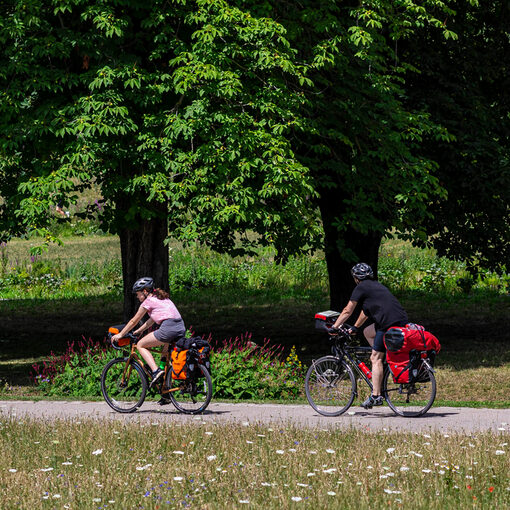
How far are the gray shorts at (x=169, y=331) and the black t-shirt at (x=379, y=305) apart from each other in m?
2.11

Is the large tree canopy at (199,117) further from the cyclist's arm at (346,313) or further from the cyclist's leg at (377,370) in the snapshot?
the cyclist's leg at (377,370)

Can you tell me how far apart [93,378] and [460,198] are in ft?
31.3

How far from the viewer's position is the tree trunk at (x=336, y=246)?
19.2 metres

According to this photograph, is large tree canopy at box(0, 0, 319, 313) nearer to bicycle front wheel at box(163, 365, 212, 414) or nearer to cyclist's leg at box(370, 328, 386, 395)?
bicycle front wheel at box(163, 365, 212, 414)

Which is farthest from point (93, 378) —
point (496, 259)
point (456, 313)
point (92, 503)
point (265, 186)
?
point (456, 313)

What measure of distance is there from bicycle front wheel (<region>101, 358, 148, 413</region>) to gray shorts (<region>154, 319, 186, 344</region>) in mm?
651

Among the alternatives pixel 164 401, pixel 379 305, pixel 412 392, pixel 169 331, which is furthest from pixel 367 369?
pixel 164 401

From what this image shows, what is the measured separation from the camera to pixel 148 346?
A: 1097 cm

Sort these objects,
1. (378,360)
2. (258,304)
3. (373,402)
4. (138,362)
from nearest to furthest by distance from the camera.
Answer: (378,360)
(373,402)
(138,362)
(258,304)

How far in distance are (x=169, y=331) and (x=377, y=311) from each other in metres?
2.44

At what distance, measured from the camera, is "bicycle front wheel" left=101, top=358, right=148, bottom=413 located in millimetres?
11300

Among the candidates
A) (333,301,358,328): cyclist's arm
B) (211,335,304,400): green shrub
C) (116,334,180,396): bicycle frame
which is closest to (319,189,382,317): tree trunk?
(211,335,304,400): green shrub

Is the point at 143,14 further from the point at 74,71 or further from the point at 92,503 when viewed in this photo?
the point at 92,503

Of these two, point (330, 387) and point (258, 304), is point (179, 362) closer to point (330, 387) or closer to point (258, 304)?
point (330, 387)
